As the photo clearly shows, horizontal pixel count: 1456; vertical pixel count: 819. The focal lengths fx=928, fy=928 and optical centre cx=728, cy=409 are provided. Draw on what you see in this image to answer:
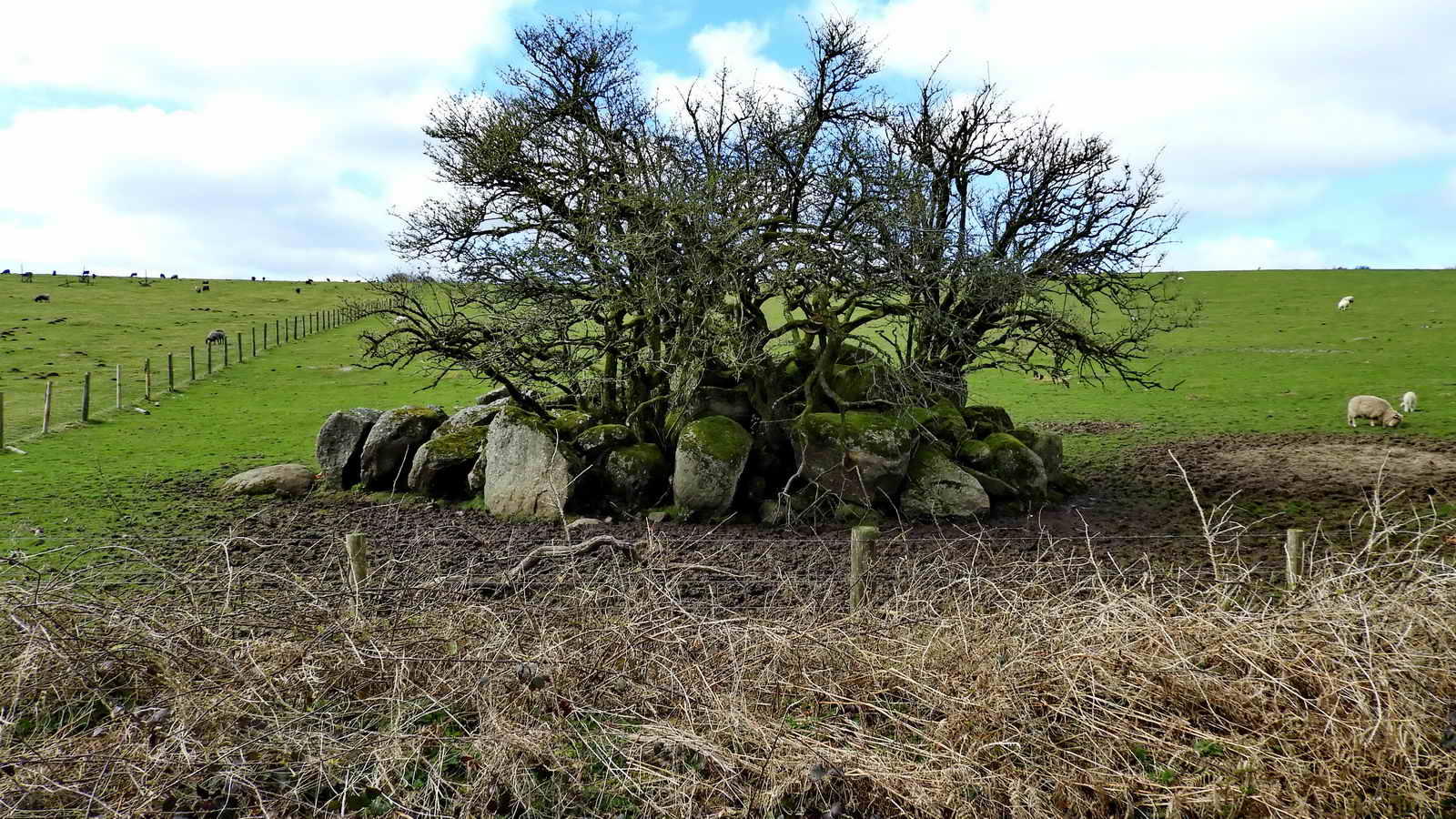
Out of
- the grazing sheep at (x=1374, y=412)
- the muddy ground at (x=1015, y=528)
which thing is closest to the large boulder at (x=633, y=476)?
the muddy ground at (x=1015, y=528)

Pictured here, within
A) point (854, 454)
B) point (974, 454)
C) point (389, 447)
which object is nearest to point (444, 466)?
point (389, 447)

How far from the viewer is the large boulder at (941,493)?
1352 centimetres

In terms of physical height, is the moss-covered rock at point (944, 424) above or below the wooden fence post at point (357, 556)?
above

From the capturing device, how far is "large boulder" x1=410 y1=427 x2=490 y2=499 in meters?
15.2

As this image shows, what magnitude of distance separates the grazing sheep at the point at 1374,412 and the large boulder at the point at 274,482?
22330 mm

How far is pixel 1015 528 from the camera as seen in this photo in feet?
42.7

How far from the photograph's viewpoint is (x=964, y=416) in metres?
16.4

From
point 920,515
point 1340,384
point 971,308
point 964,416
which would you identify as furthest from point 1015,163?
point 1340,384

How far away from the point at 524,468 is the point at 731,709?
9586 millimetres

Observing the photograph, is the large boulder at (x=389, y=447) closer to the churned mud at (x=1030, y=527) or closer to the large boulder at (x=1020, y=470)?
the churned mud at (x=1030, y=527)

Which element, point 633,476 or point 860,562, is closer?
point 860,562

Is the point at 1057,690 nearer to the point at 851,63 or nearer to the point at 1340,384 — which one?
the point at 851,63

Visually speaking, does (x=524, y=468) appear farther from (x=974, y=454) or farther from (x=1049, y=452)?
(x=1049, y=452)

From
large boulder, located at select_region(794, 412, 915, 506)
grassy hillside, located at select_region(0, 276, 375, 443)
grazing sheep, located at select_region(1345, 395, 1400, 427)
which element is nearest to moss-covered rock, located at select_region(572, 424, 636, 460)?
large boulder, located at select_region(794, 412, 915, 506)
